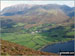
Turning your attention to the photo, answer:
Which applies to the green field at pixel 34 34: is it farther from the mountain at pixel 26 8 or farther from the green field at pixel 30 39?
the mountain at pixel 26 8

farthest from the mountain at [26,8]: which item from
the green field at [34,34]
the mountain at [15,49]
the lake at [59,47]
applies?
the lake at [59,47]

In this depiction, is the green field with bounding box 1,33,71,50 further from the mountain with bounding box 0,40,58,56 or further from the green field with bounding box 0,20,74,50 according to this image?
the mountain with bounding box 0,40,58,56

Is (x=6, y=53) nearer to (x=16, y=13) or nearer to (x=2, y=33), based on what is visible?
(x=2, y=33)

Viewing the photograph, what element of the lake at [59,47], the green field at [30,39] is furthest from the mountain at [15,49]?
the lake at [59,47]

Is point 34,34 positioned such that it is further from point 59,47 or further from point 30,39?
Result: point 59,47

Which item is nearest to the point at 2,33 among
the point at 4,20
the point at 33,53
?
the point at 4,20

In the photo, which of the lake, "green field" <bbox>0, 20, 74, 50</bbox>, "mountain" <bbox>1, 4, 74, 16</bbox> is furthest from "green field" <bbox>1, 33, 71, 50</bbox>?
"mountain" <bbox>1, 4, 74, 16</bbox>

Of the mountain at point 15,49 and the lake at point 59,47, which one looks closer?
the mountain at point 15,49

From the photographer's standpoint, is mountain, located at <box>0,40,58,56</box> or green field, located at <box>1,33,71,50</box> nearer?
mountain, located at <box>0,40,58,56</box>

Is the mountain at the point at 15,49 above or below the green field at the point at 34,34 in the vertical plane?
below

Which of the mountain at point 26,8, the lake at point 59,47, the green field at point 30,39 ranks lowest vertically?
the lake at point 59,47

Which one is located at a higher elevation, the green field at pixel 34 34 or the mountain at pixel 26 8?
the mountain at pixel 26 8
